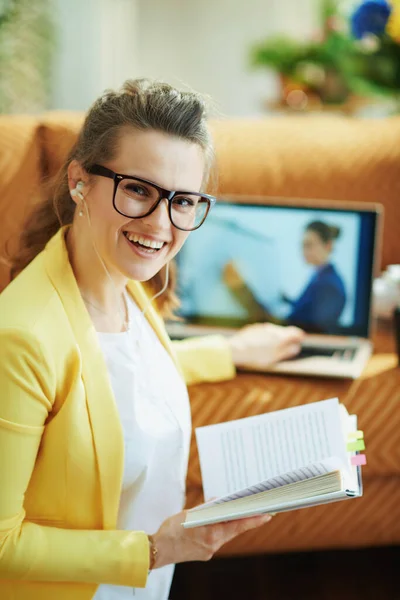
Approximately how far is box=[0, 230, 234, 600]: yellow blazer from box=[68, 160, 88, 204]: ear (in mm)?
86

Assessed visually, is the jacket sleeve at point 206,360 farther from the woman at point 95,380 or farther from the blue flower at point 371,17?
the blue flower at point 371,17

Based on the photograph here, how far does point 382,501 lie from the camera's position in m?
1.50

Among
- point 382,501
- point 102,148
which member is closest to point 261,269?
point 382,501

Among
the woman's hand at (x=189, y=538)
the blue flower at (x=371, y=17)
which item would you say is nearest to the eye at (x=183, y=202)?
the woman's hand at (x=189, y=538)

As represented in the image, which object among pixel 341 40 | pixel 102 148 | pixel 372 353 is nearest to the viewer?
pixel 102 148

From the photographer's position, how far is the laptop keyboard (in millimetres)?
1554

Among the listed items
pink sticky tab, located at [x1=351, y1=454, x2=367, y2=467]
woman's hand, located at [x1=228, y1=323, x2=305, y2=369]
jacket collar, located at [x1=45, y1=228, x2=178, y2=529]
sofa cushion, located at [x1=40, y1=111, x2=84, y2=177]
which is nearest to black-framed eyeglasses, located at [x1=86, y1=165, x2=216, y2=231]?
jacket collar, located at [x1=45, y1=228, x2=178, y2=529]

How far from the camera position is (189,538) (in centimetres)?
87

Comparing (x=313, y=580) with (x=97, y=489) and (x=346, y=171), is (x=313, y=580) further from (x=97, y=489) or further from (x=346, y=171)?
(x=346, y=171)

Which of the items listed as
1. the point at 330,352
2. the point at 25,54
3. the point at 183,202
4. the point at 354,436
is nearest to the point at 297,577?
the point at 330,352

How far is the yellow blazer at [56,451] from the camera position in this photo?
0.79 meters

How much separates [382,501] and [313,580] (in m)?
0.27

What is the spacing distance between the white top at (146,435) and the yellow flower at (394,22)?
138 cm

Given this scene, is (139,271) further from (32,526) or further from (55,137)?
(55,137)
